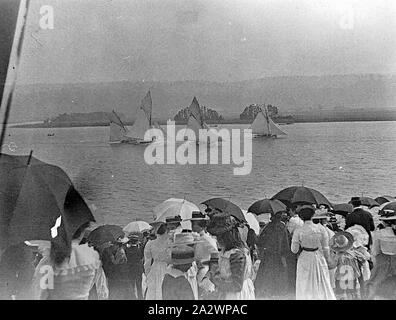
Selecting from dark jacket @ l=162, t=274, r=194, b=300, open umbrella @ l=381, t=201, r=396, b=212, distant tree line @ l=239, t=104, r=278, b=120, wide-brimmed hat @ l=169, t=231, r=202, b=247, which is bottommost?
dark jacket @ l=162, t=274, r=194, b=300

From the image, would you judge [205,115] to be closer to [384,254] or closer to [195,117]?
[195,117]

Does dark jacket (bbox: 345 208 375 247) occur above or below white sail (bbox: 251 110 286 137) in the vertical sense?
below

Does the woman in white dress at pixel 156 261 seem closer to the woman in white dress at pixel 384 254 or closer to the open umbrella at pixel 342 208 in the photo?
the open umbrella at pixel 342 208

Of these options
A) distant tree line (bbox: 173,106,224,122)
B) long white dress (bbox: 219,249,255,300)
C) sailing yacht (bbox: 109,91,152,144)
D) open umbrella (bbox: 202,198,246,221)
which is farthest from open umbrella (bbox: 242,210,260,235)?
sailing yacht (bbox: 109,91,152,144)

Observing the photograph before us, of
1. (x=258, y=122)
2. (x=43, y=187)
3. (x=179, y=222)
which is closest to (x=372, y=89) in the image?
(x=258, y=122)

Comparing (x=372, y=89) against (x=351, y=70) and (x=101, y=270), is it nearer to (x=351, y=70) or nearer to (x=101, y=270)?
(x=351, y=70)

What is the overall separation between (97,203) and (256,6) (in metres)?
1.23

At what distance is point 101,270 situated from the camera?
2771 millimetres

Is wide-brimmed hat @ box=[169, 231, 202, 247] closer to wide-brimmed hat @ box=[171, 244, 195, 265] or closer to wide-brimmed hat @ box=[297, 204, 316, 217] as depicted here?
wide-brimmed hat @ box=[171, 244, 195, 265]

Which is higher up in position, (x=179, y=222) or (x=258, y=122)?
(x=258, y=122)

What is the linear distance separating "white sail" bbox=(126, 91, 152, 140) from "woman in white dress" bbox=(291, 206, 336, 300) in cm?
86

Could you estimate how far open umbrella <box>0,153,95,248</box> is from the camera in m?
2.73

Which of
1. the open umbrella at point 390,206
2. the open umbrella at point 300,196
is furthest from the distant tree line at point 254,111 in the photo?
the open umbrella at point 390,206

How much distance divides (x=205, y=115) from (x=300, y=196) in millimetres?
605
